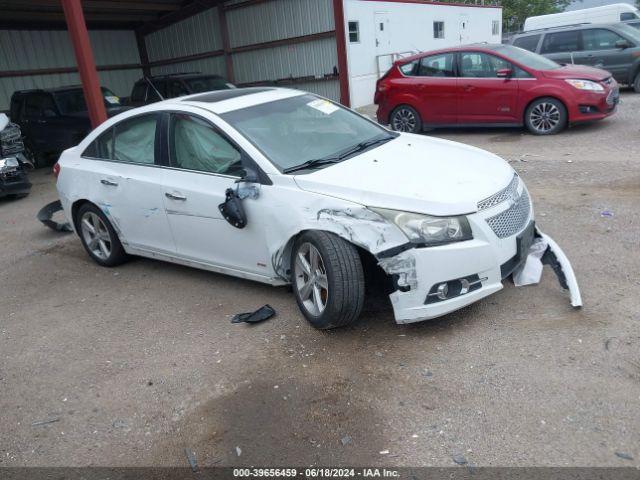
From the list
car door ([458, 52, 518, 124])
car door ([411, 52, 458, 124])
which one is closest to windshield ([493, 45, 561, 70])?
car door ([458, 52, 518, 124])

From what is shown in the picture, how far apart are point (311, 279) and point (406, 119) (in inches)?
312

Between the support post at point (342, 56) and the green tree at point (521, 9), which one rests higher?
the green tree at point (521, 9)

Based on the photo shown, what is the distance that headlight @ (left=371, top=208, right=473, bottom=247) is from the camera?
139 inches

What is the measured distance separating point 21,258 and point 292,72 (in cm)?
1112

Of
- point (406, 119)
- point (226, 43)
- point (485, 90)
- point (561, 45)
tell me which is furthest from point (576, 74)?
point (226, 43)

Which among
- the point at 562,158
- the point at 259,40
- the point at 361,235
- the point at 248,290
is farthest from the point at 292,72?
the point at 361,235

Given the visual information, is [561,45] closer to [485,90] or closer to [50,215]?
[485,90]

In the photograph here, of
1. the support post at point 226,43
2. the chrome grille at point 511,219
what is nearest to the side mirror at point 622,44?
the support post at point 226,43

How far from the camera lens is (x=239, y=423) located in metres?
3.14

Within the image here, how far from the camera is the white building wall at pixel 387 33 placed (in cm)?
1571

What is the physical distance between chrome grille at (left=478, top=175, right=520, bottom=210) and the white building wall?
1071cm

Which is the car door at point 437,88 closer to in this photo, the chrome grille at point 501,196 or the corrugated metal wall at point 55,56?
the chrome grille at point 501,196

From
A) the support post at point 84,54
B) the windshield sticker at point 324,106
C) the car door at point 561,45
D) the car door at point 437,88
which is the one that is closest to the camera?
the windshield sticker at point 324,106

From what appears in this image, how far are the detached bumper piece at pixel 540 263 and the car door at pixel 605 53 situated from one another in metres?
10.9
